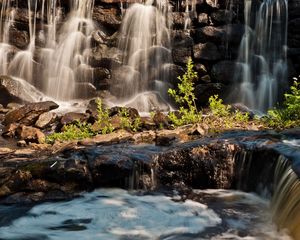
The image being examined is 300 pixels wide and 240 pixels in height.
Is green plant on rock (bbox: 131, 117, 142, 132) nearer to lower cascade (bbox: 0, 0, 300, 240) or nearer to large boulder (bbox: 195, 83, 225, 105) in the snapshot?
lower cascade (bbox: 0, 0, 300, 240)

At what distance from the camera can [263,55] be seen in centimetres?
1797

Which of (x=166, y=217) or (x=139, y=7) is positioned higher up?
(x=139, y=7)

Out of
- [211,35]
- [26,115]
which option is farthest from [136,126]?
[211,35]

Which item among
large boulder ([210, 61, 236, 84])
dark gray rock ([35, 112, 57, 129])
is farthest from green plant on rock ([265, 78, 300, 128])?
large boulder ([210, 61, 236, 84])

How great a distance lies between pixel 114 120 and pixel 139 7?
927 cm

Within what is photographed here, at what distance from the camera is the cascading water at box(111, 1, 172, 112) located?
17.9m

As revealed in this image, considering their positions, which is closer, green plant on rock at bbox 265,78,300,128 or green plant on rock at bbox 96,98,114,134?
green plant on rock at bbox 265,78,300,128

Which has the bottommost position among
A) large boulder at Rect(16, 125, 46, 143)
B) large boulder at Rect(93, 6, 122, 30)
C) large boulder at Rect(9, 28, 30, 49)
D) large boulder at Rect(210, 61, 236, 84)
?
large boulder at Rect(16, 125, 46, 143)

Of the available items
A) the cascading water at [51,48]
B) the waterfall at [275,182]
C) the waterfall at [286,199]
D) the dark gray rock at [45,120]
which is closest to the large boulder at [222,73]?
the cascading water at [51,48]

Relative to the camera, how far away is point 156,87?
1805 centimetres

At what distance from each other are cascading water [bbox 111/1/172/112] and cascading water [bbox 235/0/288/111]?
3241 millimetres

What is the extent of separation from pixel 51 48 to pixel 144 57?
13.8 feet

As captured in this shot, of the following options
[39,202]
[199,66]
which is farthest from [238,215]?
[199,66]

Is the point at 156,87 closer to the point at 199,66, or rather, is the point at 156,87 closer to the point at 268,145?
the point at 199,66
